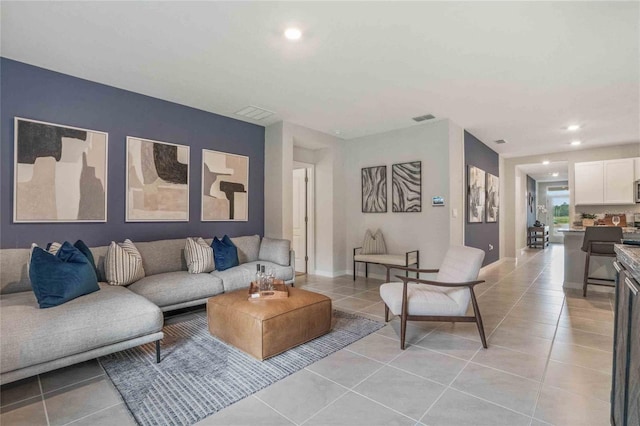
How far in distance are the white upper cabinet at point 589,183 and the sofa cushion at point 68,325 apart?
8.05 m

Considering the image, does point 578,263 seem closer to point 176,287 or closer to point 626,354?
point 626,354

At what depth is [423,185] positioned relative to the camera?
5.13 m

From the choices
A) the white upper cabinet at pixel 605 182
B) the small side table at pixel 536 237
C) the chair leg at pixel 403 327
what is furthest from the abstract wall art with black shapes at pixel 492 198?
the chair leg at pixel 403 327

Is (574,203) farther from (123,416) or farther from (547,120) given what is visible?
(123,416)

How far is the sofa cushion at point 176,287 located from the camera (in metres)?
3.07

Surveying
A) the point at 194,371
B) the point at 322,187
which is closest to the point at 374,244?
the point at 322,187

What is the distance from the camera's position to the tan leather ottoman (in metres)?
2.51

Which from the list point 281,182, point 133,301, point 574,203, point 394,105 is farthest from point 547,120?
point 133,301

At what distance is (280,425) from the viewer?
1.74 metres

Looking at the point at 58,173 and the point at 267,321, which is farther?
the point at 58,173

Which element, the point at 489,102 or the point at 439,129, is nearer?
the point at 489,102

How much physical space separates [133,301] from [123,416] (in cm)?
89

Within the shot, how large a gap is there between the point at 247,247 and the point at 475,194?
175 inches

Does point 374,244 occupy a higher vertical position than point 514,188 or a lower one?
lower
